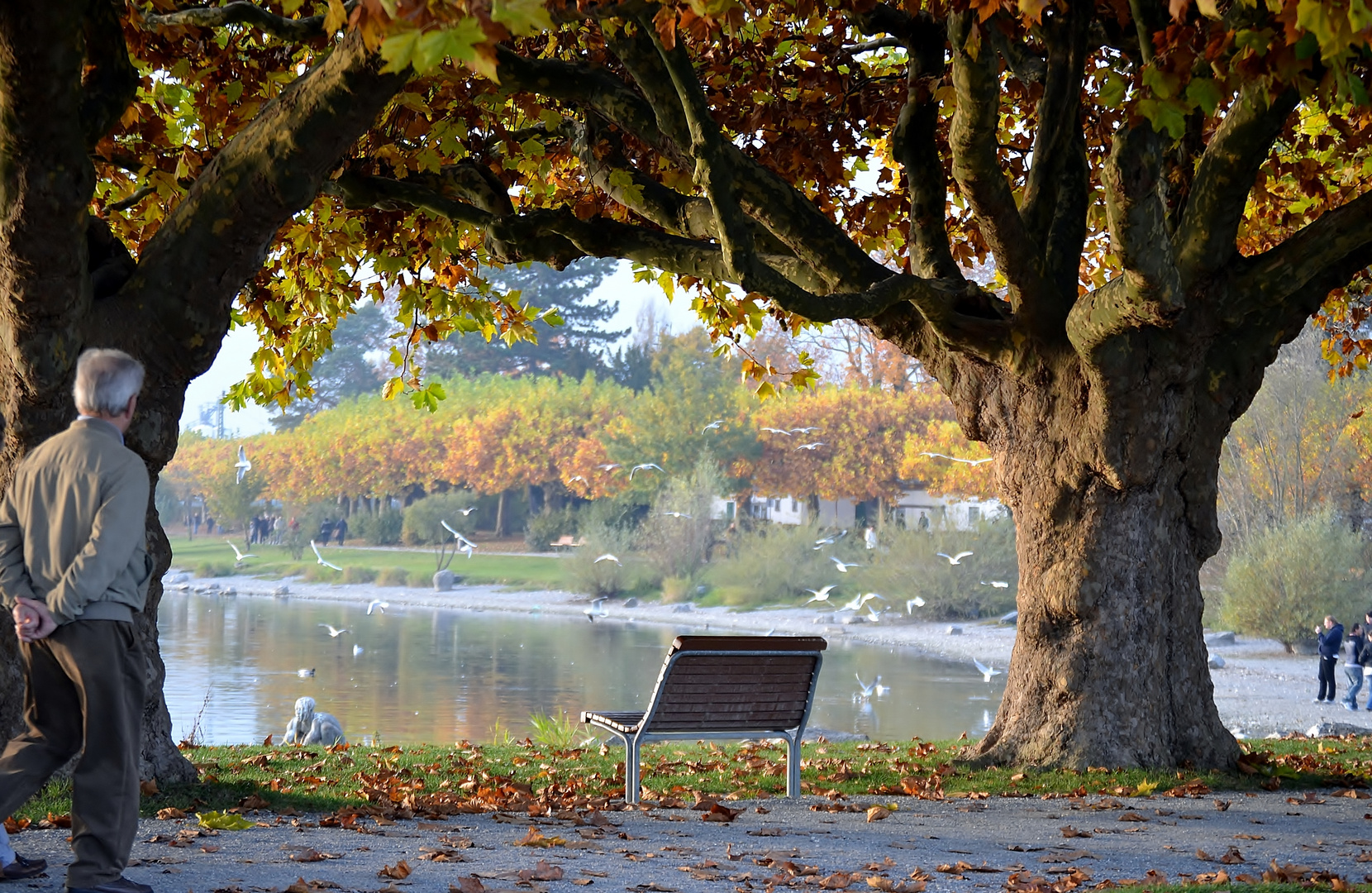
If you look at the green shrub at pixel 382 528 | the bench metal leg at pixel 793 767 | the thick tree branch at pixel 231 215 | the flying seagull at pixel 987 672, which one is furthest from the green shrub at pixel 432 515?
the thick tree branch at pixel 231 215

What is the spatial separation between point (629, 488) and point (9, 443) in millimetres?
49312

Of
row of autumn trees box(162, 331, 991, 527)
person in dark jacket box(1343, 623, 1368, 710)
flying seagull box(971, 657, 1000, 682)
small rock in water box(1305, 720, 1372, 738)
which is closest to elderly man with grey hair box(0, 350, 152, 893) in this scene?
small rock in water box(1305, 720, 1372, 738)

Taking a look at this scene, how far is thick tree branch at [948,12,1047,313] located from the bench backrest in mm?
2432

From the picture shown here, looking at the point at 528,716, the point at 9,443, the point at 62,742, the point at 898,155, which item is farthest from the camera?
the point at 528,716

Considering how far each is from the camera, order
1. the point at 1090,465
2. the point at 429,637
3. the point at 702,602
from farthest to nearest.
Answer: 1. the point at 702,602
2. the point at 429,637
3. the point at 1090,465

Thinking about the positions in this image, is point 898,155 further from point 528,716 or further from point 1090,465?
point 528,716

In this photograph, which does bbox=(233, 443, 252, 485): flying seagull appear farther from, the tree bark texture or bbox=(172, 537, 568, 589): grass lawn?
the tree bark texture

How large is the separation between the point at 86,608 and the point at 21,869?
39.3 inches

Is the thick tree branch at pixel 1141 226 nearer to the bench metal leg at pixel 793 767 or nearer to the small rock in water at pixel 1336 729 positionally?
the bench metal leg at pixel 793 767

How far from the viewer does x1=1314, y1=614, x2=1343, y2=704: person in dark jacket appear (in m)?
21.7

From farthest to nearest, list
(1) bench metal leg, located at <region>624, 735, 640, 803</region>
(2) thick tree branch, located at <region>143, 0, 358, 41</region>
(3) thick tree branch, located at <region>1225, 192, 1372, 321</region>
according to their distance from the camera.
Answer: (2) thick tree branch, located at <region>143, 0, 358, 41</region> < (3) thick tree branch, located at <region>1225, 192, 1372, 321</region> < (1) bench metal leg, located at <region>624, 735, 640, 803</region>

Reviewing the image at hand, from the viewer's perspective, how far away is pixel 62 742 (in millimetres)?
4289

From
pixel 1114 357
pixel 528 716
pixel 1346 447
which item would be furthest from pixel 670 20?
pixel 1346 447

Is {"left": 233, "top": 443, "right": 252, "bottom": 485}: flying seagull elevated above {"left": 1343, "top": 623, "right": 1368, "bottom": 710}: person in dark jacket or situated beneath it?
elevated above
